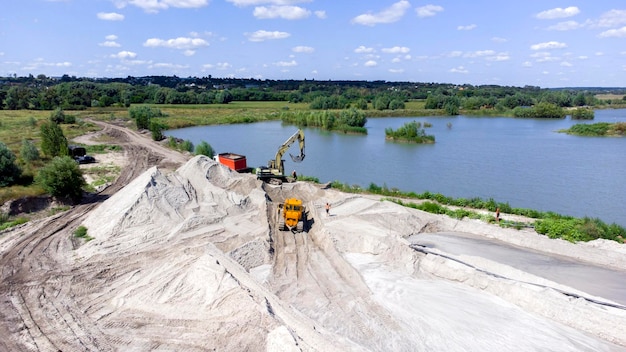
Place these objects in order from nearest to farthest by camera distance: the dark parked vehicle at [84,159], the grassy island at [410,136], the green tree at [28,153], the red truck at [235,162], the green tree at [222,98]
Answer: the red truck at [235,162]
the green tree at [28,153]
the dark parked vehicle at [84,159]
the grassy island at [410,136]
the green tree at [222,98]

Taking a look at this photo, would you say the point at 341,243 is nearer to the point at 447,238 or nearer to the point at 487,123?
the point at 447,238

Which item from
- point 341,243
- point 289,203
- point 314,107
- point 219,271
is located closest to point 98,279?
point 219,271

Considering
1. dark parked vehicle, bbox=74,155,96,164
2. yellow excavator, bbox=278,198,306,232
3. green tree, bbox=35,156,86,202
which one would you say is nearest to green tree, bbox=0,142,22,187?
green tree, bbox=35,156,86,202

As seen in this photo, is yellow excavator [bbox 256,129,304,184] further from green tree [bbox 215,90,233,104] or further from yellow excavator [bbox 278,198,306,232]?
green tree [bbox 215,90,233,104]

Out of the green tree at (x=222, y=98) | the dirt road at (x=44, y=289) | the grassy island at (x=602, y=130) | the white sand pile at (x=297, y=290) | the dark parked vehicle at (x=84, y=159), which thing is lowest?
the dirt road at (x=44, y=289)

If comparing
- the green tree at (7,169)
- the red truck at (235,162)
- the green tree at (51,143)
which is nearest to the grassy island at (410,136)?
the red truck at (235,162)

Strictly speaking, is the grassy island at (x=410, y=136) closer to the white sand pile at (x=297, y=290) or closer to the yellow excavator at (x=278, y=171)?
the yellow excavator at (x=278, y=171)
